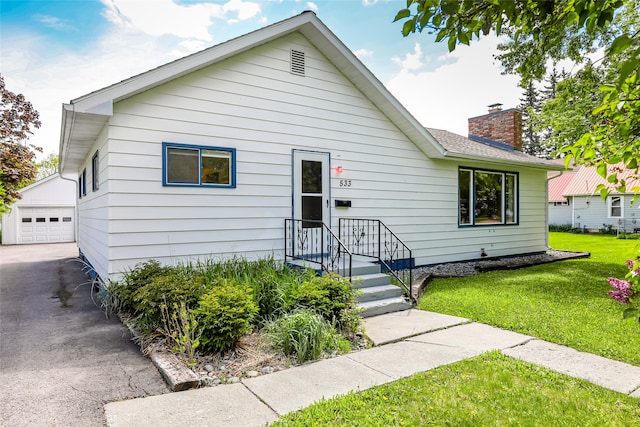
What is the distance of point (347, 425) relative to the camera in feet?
9.13

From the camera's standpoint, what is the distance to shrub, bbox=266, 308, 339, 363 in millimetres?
4148

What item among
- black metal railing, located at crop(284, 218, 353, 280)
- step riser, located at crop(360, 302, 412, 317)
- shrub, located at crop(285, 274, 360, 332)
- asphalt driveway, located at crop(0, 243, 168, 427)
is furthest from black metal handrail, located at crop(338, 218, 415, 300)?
asphalt driveway, located at crop(0, 243, 168, 427)

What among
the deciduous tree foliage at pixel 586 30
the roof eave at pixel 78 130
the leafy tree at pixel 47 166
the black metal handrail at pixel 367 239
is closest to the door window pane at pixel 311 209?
the black metal handrail at pixel 367 239

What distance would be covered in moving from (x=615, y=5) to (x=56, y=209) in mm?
25877

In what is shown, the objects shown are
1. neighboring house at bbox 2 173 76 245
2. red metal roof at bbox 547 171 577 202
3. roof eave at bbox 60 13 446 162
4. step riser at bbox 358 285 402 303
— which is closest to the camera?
roof eave at bbox 60 13 446 162

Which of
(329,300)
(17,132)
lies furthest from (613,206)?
(17,132)

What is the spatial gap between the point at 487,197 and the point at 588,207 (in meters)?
19.6

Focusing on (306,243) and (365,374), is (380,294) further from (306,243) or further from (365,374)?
(365,374)

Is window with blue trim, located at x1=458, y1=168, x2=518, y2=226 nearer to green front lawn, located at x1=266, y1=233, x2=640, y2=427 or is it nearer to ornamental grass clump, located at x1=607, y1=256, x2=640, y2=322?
green front lawn, located at x1=266, y1=233, x2=640, y2=427

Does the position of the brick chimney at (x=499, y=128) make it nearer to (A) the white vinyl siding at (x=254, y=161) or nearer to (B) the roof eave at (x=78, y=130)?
(A) the white vinyl siding at (x=254, y=161)

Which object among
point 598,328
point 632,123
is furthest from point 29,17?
point 598,328

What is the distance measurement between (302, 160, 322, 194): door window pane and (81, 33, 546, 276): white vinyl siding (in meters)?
0.32

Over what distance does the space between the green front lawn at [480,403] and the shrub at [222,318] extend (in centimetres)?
142

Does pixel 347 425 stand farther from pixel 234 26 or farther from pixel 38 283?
pixel 38 283
